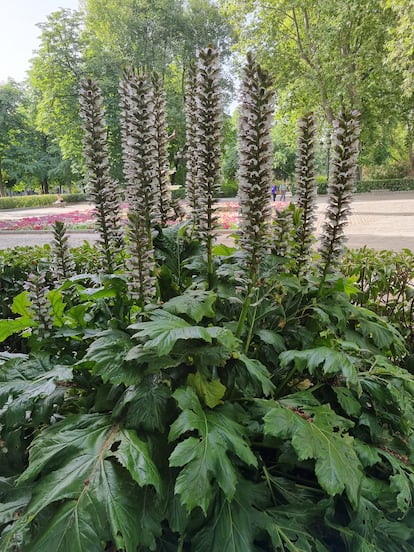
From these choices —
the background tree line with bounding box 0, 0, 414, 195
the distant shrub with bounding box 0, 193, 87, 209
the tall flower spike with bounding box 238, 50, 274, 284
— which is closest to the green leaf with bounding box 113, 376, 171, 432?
the tall flower spike with bounding box 238, 50, 274, 284

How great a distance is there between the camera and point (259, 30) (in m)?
22.9

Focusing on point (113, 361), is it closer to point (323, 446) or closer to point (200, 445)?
point (200, 445)

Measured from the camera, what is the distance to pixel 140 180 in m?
2.36

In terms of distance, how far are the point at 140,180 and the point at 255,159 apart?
72 centimetres

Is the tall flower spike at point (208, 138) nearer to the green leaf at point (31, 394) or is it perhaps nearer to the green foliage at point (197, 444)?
the green foliage at point (197, 444)

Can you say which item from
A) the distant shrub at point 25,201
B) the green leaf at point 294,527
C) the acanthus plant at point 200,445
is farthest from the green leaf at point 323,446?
the distant shrub at point 25,201

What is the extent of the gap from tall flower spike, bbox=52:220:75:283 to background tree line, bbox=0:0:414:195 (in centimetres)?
1367

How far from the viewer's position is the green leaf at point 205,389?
1.98 meters

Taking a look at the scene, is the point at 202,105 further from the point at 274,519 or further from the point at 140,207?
the point at 274,519

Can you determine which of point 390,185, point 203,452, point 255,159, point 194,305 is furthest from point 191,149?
point 390,185

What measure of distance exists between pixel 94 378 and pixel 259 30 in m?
25.9

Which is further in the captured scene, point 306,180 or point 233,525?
point 306,180

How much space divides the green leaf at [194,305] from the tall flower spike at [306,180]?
946 millimetres

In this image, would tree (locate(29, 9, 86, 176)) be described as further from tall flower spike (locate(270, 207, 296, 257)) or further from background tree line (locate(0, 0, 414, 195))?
tall flower spike (locate(270, 207, 296, 257))
